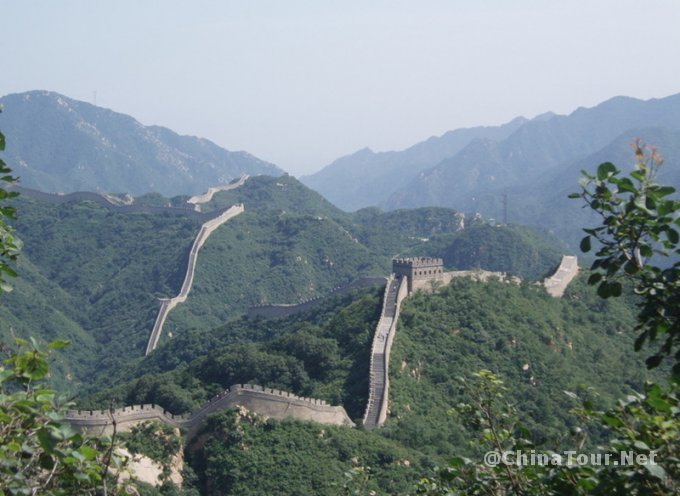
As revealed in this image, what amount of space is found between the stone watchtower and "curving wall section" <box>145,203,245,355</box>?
32.6m

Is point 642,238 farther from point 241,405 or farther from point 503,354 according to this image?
point 503,354

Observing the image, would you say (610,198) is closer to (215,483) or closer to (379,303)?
(215,483)

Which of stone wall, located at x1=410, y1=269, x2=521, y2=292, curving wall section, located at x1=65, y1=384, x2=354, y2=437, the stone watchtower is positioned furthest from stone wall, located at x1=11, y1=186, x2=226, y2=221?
curving wall section, located at x1=65, y1=384, x2=354, y2=437

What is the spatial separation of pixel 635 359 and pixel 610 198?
131 feet

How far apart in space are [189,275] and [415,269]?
144 ft

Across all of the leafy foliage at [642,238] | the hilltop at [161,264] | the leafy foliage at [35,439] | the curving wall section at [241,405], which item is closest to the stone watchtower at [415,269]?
the curving wall section at [241,405]

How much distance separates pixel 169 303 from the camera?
79.9m

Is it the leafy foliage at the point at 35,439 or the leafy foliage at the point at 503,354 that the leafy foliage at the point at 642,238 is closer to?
the leafy foliage at the point at 35,439

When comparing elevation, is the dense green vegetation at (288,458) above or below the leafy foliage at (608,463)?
below

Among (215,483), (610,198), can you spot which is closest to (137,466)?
(215,483)

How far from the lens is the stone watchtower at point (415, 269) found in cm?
4462

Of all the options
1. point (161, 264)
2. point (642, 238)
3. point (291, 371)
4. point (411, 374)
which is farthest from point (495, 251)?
point (642, 238)

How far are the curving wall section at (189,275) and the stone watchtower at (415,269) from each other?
3258 centimetres

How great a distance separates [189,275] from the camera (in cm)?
8488
